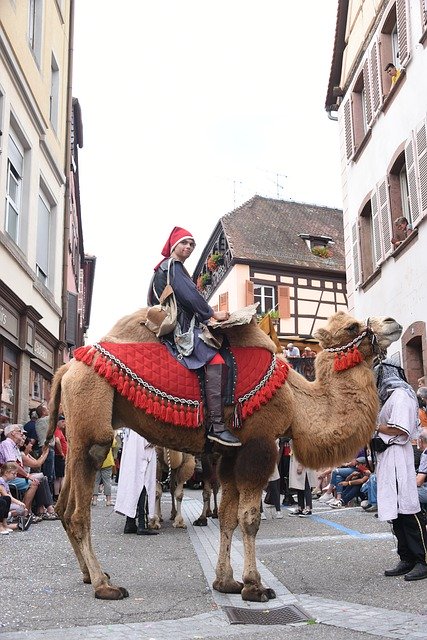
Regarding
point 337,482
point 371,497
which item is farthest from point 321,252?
point 371,497

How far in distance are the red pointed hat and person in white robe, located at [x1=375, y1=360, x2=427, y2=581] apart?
7.00 ft

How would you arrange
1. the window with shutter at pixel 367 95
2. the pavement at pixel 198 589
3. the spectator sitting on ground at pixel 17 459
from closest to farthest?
the pavement at pixel 198 589 → the spectator sitting on ground at pixel 17 459 → the window with shutter at pixel 367 95

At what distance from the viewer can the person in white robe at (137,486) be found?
9844mm

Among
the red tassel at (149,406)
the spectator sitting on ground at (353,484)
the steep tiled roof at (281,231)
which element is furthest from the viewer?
the steep tiled roof at (281,231)

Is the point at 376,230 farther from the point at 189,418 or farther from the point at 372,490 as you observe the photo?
the point at 189,418

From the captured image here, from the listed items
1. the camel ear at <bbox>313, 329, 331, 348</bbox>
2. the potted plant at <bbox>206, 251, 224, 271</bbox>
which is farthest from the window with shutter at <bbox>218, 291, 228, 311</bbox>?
the camel ear at <bbox>313, 329, 331, 348</bbox>

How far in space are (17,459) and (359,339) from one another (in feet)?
24.2

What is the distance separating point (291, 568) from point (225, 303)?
33905mm

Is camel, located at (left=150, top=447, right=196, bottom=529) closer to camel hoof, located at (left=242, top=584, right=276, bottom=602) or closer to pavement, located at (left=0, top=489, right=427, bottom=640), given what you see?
pavement, located at (left=0, top=489, right=427, bottom=640)

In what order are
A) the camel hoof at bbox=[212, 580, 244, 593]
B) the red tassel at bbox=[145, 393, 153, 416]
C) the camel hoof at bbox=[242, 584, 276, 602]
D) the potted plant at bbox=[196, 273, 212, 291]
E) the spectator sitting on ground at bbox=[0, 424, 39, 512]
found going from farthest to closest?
the potted plant at bbox=[196, 273, 212, 291] → the spectator sitting on ground at bbox=[0, 424, 39, 512] → the red tassel at bbox=[145, 393, 153, 416] → the camel hoof at bbox=[212, 580, 244, 593] → the camel hoof at bbox=[242, 584, 276, 602]

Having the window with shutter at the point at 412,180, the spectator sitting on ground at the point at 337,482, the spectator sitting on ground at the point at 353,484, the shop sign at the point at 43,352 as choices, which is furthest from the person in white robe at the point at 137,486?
the window with shutter at the point at 412,180

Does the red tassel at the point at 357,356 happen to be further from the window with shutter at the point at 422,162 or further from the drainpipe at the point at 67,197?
the drainpipe at the point at 67,197

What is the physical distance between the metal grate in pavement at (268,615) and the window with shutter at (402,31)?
47.0 feet

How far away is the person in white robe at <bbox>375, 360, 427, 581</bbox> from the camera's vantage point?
6.22m
